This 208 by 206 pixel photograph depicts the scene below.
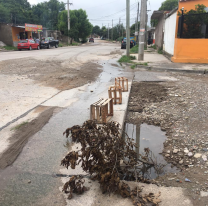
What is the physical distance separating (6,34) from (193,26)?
2890 centimetres

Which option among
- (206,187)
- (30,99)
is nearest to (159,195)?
(206,187)

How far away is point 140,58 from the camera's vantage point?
52.5 feet

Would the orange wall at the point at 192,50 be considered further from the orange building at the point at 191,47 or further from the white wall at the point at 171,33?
the white wall at the point at 171,33

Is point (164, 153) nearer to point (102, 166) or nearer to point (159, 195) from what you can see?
point (159, 195)

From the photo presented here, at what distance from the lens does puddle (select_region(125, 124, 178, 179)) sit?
12.1 ft

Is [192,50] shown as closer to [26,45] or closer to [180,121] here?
[180,121]

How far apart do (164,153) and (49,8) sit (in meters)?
73.3

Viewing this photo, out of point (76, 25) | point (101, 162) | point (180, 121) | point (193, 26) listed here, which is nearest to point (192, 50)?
point (193, 26)

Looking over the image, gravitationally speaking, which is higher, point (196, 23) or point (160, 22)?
point (160, 22)

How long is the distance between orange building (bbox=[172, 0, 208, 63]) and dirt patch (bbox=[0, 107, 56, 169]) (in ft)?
35.7

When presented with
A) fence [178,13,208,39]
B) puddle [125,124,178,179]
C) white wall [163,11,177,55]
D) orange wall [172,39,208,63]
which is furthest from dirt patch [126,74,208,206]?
white wall [163,11,177,55]

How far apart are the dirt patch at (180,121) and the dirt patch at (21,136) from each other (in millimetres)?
2161

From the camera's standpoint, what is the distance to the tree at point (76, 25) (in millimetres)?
50156

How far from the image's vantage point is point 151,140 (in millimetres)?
4828
